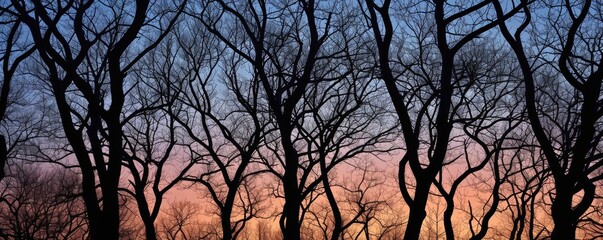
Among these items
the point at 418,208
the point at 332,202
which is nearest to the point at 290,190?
the point at 332,202

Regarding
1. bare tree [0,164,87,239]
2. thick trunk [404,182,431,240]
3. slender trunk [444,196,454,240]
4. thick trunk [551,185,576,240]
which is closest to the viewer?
thick trunk [404,182,431,240]

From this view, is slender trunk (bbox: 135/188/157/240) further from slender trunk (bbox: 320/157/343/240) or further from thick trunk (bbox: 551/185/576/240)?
thick trunk (bbox: 551/185/576/240)

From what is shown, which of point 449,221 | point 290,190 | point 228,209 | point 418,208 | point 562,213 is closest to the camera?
point 418,208

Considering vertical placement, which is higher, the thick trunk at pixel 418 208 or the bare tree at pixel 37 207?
the bare tree at pixel 37 207

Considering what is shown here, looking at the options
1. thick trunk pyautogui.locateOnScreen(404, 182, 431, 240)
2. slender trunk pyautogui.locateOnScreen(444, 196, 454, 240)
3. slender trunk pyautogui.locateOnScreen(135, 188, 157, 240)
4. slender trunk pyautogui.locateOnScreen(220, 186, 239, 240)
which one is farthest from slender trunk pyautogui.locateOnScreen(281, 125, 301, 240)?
slender trunk pyautogui.locateOnScreen(135, 188, 157, 240)

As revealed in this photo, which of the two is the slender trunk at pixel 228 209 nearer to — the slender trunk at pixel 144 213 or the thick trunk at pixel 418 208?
the slender trunk at pixel 144 213

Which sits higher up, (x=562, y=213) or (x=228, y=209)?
(x=228, y=209)

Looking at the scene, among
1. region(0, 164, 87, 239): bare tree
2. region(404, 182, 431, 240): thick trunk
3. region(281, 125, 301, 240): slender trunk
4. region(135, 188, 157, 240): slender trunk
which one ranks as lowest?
region(404, 182, 431, 240): thick trunk

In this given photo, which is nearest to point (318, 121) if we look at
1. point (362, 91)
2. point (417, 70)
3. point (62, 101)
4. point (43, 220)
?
point (362, 91)

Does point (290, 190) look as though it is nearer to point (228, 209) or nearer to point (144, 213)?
point (228, 209)

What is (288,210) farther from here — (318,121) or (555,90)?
(555,90)

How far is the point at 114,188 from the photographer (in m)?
12.3

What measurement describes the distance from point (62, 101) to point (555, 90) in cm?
1676

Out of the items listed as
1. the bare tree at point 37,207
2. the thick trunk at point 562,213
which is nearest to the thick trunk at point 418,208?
the thick trunk at point 562,213
